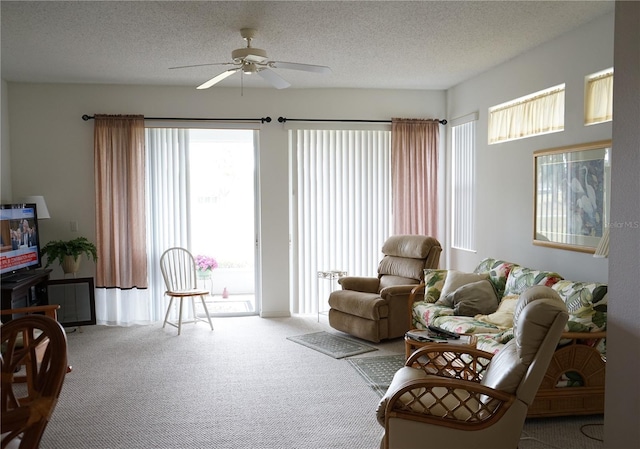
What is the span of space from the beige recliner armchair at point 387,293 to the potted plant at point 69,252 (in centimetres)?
260

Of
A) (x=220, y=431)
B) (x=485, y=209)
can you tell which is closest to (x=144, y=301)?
(x=220, y=431)

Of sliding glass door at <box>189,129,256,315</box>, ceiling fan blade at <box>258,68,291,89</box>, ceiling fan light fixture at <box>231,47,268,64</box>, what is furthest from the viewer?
sliding glass door at <box>189,129,256,315</box>

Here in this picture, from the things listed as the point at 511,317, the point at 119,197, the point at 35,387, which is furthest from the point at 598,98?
the point at 119,197

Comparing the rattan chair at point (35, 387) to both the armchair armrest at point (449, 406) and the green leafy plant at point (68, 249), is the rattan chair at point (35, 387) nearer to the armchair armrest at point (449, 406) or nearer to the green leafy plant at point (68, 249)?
the armchair armrest at point (449, 406)

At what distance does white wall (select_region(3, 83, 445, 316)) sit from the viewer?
620 centimetres

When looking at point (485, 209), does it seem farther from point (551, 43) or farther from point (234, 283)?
point (234, 283)

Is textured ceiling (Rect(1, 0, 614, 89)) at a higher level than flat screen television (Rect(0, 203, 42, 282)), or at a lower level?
higher

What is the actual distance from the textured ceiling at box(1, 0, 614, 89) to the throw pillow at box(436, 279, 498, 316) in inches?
81.6

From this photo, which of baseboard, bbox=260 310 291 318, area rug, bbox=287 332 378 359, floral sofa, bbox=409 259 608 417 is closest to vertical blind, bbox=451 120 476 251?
floral sofa, bbox=409 259 608 417

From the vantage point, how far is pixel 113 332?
5.97 m

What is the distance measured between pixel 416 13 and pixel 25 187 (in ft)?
15.2

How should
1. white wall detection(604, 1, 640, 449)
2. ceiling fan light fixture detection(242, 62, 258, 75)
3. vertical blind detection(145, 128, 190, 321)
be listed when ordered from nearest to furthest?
white wall detection(604, 1, 640, 449), ceiling fan light fixture detection(242, 62, 258, 75), vertical blind detection(145, 128, 190, 321)

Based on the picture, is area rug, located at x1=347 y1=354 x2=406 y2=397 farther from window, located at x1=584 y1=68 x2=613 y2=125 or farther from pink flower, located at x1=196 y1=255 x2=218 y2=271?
pink flower, located at x1=196 y1=255 x2=218 y2=271

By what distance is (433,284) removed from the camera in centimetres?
534
